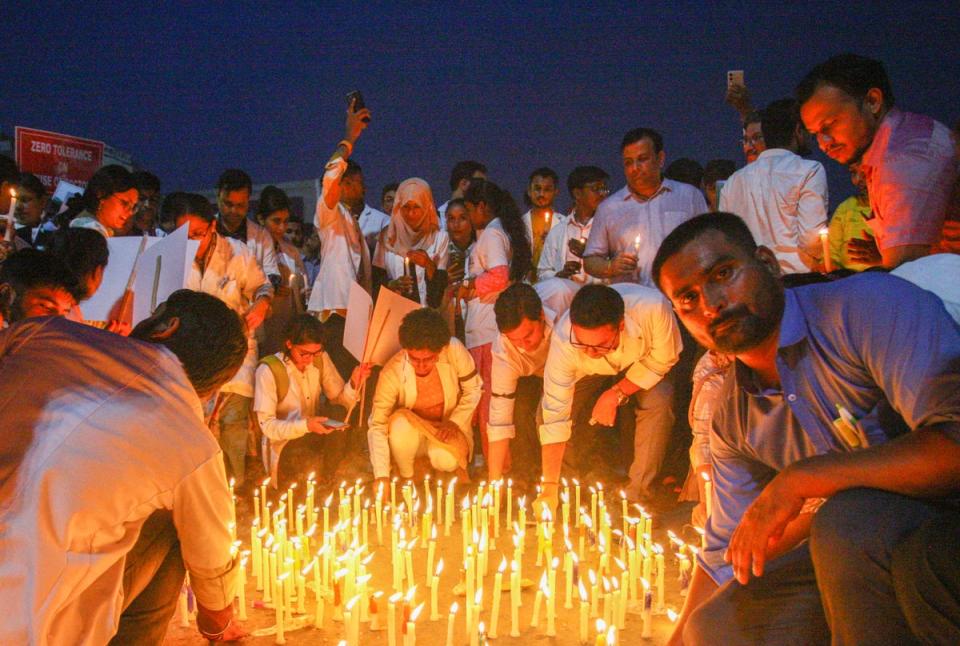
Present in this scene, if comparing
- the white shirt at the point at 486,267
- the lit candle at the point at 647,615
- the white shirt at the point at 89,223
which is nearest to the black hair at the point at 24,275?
the white shirt at the point at 89,223

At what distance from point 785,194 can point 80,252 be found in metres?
4.32

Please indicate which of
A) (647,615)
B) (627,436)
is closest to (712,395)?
(647,615)

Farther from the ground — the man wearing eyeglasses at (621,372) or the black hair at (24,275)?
the black hair at (24,275)

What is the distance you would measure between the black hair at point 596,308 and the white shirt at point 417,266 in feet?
7.30

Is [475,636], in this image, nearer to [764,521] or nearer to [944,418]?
[764,521]

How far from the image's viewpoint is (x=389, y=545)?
4871mm

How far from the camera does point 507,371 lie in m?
5.64

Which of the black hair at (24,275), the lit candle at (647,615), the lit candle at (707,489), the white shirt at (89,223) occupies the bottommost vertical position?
the lit candle at (647,615)

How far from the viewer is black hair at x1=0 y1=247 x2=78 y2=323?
3541 mm

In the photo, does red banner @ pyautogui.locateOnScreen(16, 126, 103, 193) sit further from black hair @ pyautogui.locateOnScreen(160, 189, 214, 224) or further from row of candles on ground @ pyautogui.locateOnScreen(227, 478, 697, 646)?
row of candles on ground @ pyautogui.locateOnScreen(227, 478, 697, 646)

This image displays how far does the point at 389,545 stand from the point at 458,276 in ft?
8.72

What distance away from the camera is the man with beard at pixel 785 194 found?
480 centimetres

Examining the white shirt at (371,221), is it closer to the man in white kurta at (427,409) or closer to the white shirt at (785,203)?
the man in white kurta at (427,409)

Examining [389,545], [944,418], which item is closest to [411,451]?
[389,545]
